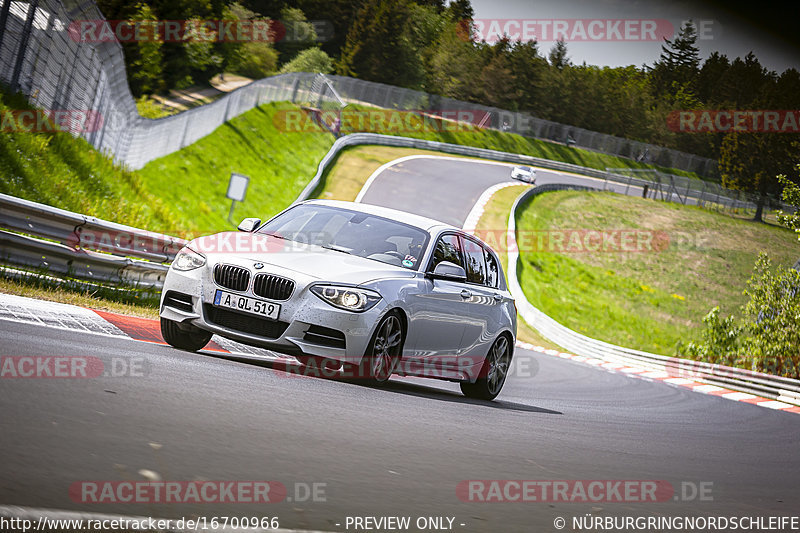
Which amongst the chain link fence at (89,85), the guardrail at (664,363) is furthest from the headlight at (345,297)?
the guardrail at (664,363)

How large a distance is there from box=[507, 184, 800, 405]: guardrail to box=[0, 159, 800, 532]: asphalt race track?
12924 millimetres

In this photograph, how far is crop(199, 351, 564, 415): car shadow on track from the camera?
8.91 metres

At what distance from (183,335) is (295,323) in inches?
59.9

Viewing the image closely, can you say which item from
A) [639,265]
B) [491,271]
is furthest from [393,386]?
[639,265]

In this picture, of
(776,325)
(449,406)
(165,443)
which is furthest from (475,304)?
(776,325)

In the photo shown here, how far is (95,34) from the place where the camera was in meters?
20.6

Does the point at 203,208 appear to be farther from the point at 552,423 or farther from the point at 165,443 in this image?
the point at 165,443

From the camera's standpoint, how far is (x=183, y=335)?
8.98 metres

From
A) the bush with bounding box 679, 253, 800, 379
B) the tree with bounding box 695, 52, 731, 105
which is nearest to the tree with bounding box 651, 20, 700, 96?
the tree with bounding box 695, 52, 731, 105

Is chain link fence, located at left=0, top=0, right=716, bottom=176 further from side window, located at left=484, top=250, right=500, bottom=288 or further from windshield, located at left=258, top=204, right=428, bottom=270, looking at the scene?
side window, located at left=484, top=250, right=500, bottom=288

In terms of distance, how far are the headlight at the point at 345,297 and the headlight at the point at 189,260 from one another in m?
1.14

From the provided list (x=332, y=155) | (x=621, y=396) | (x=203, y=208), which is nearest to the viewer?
(x=621, y=396)

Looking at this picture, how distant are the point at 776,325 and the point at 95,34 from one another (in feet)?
75.7

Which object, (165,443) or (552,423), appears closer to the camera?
(165,443)
